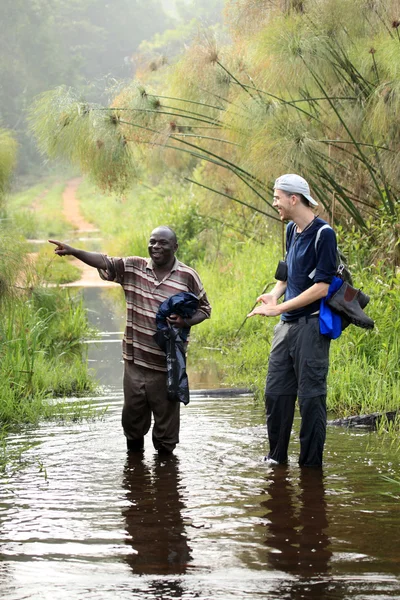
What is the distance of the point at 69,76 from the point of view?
190 feet

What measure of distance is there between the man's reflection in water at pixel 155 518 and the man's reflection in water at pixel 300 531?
0.35 m

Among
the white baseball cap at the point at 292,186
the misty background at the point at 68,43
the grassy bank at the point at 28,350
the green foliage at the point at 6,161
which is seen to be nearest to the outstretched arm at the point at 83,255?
the white baseball cap at the point at 292,186

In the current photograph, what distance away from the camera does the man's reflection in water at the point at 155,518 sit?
3621 mm

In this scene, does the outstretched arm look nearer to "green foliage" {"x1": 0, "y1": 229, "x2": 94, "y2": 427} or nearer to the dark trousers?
the dark trousers

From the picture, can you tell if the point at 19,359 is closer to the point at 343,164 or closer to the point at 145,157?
the point at 343,164

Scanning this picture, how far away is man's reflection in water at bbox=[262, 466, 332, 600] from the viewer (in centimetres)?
341

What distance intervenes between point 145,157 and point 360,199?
114 inches

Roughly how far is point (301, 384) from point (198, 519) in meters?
0.91

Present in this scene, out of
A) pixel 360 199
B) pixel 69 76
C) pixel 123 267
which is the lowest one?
pixel 123 267

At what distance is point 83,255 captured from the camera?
16.5ft

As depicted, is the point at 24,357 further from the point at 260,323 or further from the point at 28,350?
the point at 260,323

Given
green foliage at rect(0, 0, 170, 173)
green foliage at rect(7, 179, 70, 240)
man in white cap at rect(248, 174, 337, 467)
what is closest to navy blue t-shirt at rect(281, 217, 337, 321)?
man in white cap at rect(248, 174, 337, 467)

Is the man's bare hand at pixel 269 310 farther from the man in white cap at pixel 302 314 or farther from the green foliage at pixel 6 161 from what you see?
the green foliage at pixel 6 161

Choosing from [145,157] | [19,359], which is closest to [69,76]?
[145,157]
